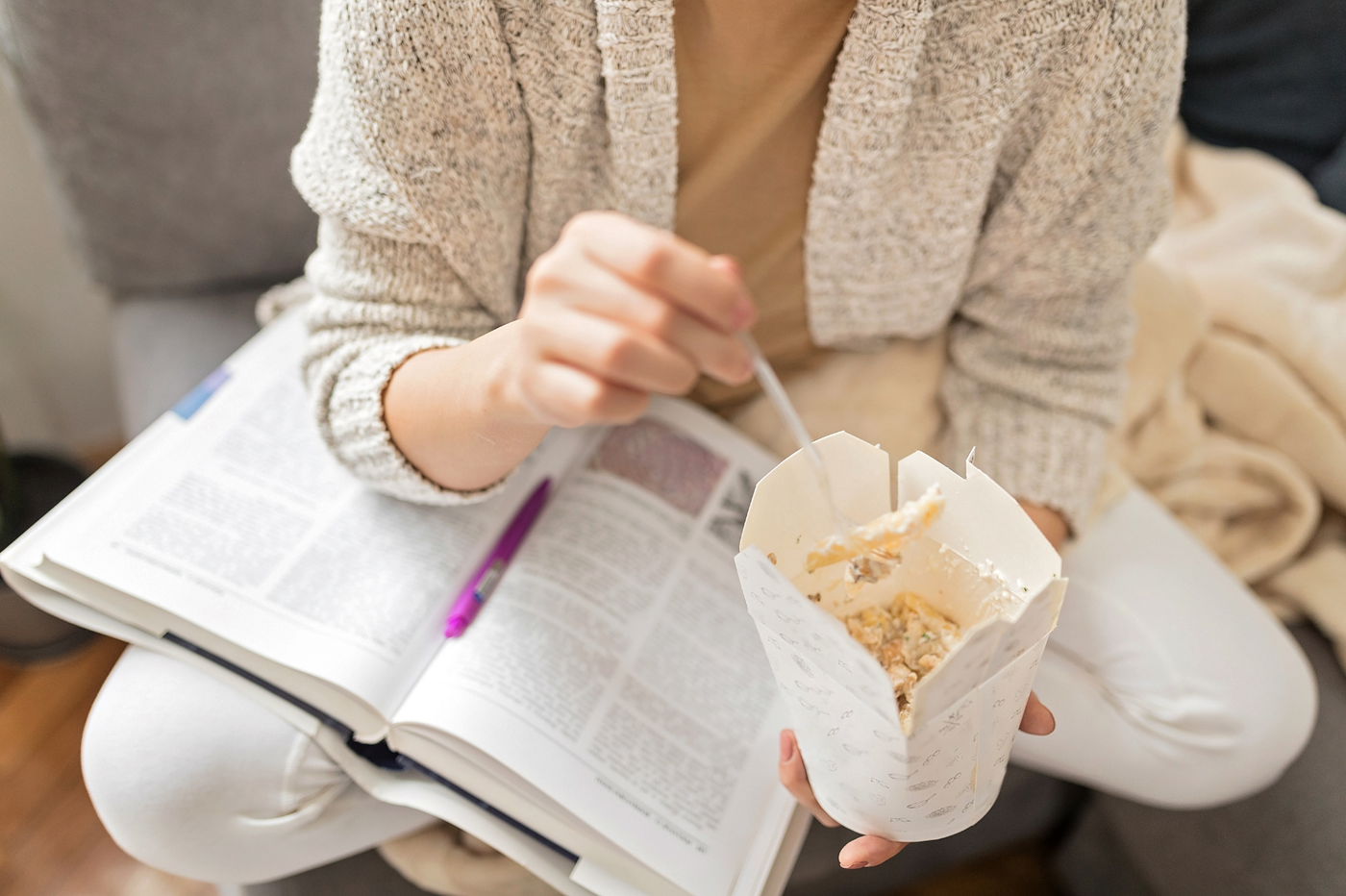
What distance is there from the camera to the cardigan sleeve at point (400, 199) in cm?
49

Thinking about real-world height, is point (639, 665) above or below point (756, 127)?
below

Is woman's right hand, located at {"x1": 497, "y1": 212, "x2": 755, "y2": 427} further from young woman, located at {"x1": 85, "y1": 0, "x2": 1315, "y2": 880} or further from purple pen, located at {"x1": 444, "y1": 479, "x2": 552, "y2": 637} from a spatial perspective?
purple pen, located at {"x1": 444, "y1": 479, "x2": 552, "y2": 637}

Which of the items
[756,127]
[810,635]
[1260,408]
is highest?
[756,127]

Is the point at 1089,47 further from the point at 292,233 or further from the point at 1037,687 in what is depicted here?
the point at 292,233

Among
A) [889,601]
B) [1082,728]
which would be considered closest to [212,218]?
[889,601]

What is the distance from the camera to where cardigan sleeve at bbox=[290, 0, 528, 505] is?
0.49 metres

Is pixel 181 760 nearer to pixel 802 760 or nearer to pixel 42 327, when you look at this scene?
pixel 802 760

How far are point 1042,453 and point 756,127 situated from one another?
0.33 m

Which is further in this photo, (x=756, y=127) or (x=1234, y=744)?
(x=1234, y=744)

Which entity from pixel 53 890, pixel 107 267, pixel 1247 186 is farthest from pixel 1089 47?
pixel 53 890

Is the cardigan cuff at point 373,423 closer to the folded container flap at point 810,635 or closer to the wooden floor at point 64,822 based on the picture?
the folded container flap at point 810,635

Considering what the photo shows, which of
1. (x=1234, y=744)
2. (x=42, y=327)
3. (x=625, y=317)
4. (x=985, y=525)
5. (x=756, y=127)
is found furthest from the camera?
(x=42, y=327)

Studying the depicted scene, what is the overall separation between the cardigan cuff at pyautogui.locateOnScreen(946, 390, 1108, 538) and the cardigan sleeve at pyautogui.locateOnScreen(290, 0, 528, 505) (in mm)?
381

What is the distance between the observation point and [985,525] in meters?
0.44
